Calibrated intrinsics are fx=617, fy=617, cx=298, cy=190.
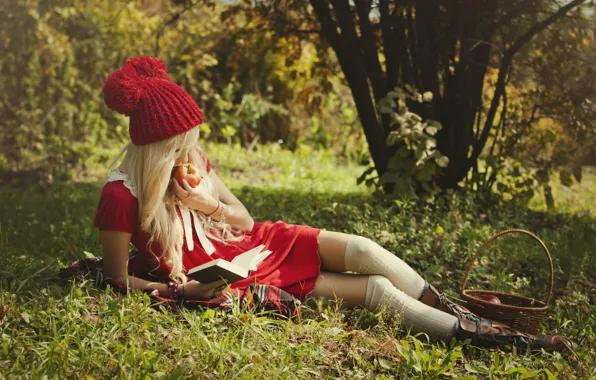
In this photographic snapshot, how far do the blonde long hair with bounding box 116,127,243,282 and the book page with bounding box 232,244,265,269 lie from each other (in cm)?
28

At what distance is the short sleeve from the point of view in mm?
2619

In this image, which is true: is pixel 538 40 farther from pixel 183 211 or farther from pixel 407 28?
pixel 183 211

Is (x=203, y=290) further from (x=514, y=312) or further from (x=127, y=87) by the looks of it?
(x=514, y=312)

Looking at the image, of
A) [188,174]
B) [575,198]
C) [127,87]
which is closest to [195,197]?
[188,174]

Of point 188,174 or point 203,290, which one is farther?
point 188,174

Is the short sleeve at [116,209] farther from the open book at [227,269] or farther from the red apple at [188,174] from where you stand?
the open book at [227,269]

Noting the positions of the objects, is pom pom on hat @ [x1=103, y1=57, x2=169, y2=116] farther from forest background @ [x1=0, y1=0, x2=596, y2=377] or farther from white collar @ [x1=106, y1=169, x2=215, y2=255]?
forest background @ [x1=0, y1=0, x2=596, y2=377]

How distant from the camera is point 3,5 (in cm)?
829

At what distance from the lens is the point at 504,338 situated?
271 centimetres

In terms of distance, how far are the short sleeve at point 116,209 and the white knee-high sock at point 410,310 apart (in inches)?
45.1

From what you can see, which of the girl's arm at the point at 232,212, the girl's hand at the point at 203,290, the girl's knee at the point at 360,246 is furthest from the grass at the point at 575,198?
the girl's hand at the point at 203,290

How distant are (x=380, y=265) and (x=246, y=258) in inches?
25.2

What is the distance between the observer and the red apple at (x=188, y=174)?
9.29ft

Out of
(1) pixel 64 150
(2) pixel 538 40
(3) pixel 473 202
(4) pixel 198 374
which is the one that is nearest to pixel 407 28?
(2) pixel 538 40
